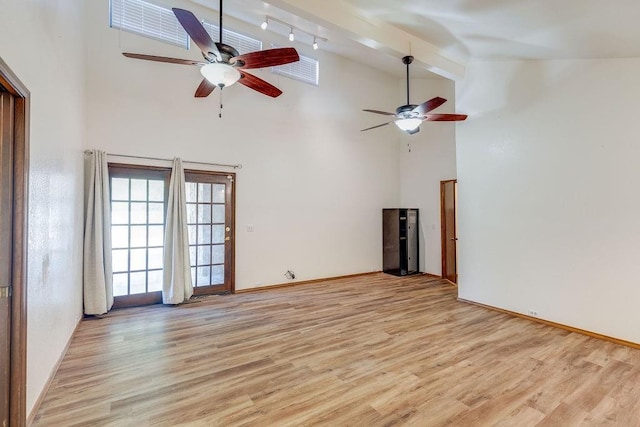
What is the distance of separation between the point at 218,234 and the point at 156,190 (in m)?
1.18

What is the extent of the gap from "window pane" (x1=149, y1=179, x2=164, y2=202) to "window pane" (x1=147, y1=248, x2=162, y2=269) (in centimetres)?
79

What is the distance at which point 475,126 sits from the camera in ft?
15.2

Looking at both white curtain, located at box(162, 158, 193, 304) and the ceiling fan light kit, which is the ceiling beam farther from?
white curtain, located at box(162, 158, 193, 304)

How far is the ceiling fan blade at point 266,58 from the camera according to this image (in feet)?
8.63

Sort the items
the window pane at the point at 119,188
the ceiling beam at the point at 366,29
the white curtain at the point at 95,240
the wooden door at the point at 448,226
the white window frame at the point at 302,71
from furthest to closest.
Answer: the wooden door at the point at 448,226 → the white window frame at the point at 302,71 → the window pane at the point at 119,188 → the white curtain at the point at 95,240 → the ceiling beam at the point at 366,29

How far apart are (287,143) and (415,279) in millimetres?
3852

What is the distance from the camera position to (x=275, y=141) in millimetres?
5789

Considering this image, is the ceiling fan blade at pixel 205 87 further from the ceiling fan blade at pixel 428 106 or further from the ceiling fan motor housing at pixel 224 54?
the ceiling fan blade at pixel 428 106

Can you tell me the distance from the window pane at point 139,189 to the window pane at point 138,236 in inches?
17.3

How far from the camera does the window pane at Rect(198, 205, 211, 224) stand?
5.12 m

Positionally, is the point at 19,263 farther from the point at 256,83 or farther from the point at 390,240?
the point at 390,240

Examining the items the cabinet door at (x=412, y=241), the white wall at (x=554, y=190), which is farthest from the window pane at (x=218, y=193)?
the cabinet door at (x=412, y=241)

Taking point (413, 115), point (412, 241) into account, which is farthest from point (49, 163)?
point (412, 241)

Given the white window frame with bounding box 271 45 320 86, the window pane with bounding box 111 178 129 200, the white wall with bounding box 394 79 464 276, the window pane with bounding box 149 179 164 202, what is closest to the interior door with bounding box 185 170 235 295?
the window pane with bounding box 149 179 164 202
